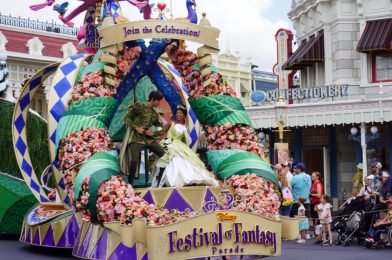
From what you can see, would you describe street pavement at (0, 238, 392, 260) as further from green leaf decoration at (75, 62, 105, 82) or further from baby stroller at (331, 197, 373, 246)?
green leaf decoration at (75, 62, 105, 82)

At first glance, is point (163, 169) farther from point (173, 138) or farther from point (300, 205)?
point (300, 205)

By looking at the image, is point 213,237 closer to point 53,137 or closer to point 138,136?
point 138,136

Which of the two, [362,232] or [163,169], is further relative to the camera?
[362,232]

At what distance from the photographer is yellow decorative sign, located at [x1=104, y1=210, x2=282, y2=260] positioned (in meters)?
9.38

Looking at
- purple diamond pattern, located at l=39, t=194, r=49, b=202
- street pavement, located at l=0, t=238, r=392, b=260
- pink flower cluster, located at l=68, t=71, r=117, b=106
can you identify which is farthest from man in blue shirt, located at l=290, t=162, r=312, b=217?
pink flower cluster, located at l=68, t=71, r=117, b=106

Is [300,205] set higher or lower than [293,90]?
lower

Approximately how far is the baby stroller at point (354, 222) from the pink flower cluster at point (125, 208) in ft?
18.5

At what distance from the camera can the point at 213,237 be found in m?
9.60

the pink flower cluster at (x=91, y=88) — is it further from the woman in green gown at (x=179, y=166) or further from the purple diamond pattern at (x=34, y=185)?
the purple diamond pattern at (x=34, y=185)

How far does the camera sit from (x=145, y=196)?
1031 cm

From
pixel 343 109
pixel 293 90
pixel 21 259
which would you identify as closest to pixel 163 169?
pixel 21 259

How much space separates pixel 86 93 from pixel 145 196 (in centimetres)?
184

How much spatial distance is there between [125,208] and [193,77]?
286cm

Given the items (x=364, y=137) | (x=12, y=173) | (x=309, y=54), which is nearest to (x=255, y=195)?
(x=12, y=173)
